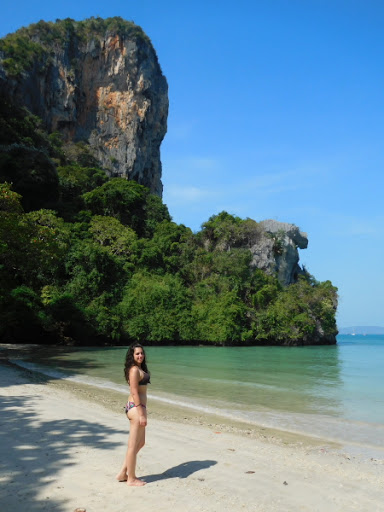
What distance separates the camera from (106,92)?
7169 centimetres

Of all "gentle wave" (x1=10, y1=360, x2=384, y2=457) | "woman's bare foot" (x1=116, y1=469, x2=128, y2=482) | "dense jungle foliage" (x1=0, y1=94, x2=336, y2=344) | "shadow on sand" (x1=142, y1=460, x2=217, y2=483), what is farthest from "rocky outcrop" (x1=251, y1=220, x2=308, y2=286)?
"woman's bare foot" (x1=116, y1=469, x2=128, y2=482)

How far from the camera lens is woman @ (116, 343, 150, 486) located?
13.9 ft

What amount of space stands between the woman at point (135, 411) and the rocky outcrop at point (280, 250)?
125 ft

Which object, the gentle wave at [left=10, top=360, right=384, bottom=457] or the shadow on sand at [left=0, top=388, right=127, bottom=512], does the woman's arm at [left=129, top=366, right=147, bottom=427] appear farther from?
the gentle wave at [left=10, top=360, right=384, bottom=457]

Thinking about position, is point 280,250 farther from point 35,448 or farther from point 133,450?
point 133,450

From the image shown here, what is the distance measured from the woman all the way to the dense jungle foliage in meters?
20.5

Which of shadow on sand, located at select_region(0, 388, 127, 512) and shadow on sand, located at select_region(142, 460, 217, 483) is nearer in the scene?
shadow on sand, located at select_region(0, 388, 127, 512)

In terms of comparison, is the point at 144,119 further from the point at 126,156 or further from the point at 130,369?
the point at 130,369

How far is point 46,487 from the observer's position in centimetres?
402

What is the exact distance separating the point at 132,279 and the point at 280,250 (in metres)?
18.7

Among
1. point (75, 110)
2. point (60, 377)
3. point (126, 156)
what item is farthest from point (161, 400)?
point (75, 110)

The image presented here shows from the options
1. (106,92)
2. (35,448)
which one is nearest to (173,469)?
(35,448)

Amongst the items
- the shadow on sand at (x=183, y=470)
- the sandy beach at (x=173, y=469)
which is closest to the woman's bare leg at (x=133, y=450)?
the sandy beach at (x=173, y=469)

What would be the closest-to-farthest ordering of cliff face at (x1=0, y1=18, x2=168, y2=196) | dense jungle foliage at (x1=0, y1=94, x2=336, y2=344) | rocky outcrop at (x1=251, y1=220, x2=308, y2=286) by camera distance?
dense jungle foliage at (x1=0, y1=94, x2=336, y2=344) < rocky outcrop at (x1=251, y1=220, x2=308, y2=286) < cliff face at (x1=0, y1=18, x2=168, y2=196)
